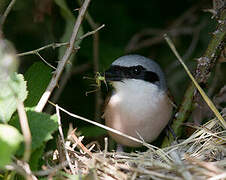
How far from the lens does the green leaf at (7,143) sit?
1.52m

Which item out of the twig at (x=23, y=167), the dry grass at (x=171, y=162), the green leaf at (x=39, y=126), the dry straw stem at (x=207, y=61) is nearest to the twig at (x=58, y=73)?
the green leaf at (x=39, y=126)

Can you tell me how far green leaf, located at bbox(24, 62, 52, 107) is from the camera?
92.1 inches

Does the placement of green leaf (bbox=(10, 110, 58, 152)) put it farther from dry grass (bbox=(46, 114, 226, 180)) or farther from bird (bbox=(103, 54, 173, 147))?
bird (bbox=(103, 54, 173, 147))

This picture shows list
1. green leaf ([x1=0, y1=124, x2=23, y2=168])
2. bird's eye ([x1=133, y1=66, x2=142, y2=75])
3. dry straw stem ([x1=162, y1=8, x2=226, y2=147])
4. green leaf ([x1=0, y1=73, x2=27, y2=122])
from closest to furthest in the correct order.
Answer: green leaf ([x1=0, y1=124, x2=23, y2=168]) < green leaf ([x1=0, y1=73, x2=27, y2=122]) < dry straw stem ([x1=162, y1=8, x2=226, y2=147]) < bird's eye ([x1=133, y1=66, x2=142, y2=75])

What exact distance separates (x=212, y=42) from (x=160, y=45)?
5.08 feet

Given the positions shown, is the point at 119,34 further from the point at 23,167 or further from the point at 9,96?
the point at 23,167

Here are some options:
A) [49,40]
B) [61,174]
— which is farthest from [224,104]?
[61,174]

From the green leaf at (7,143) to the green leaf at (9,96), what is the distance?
0.31 metres

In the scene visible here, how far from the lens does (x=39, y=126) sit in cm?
192

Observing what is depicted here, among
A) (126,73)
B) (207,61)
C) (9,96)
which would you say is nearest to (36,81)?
(9,96)

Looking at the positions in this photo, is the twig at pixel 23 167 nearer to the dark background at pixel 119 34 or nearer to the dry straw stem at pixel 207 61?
the dry straw stem at pixel 207 61

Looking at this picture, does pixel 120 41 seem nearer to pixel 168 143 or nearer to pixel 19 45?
pixel 19 45

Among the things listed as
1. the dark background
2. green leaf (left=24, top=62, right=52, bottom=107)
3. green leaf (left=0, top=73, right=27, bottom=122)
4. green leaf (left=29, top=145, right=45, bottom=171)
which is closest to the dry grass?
green leaf (left=29, top=145, right=45, bottom=171)

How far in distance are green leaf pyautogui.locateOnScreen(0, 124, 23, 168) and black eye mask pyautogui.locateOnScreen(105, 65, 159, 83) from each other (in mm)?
1402
